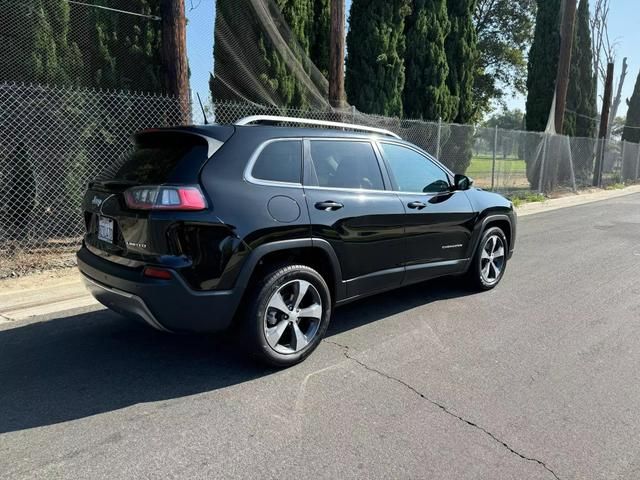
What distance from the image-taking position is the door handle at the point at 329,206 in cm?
373

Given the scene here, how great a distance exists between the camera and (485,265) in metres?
5.62

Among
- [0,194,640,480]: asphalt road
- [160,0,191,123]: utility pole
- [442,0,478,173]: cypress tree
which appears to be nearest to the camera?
[0,194,640,480]: asphalt road

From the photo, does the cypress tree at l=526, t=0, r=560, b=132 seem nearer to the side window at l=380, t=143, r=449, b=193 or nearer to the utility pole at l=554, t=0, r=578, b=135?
the utility pole at l=554, t=0, r=578, b=135

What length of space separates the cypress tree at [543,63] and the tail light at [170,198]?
72.1ft

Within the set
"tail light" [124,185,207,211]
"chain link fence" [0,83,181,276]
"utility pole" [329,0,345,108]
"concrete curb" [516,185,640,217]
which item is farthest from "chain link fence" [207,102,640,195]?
"tail light" [124,185,207,211]

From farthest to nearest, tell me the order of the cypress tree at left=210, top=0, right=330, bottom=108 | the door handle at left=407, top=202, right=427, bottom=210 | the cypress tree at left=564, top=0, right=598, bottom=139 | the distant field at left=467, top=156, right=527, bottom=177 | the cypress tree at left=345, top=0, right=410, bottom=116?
the cypress tree at left=564, top=0, right=598, bottom=139
the distant field at left=467, top=156, right=527, bottom=177
the cypress tree at left=345, top=0, right=410, bottom=116
the cypress tree at left=210, top=0, right=330, bottom=108
the door handle at left=407, top=202, right=427, bottom=210

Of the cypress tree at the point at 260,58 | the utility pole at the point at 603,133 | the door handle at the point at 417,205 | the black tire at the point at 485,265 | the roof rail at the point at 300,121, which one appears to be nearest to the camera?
the roof rail at the point at 300,121

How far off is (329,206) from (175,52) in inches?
185

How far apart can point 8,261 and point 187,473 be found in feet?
16.1

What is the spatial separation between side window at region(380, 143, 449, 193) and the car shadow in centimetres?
130

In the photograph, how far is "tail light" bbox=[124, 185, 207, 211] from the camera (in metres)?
3.12

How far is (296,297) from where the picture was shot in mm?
3645

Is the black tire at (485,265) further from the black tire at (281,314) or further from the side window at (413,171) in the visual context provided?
the black tire at (281,314)

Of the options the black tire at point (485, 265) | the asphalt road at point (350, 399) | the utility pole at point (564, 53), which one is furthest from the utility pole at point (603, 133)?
the asphalt road at point (350, 399)
